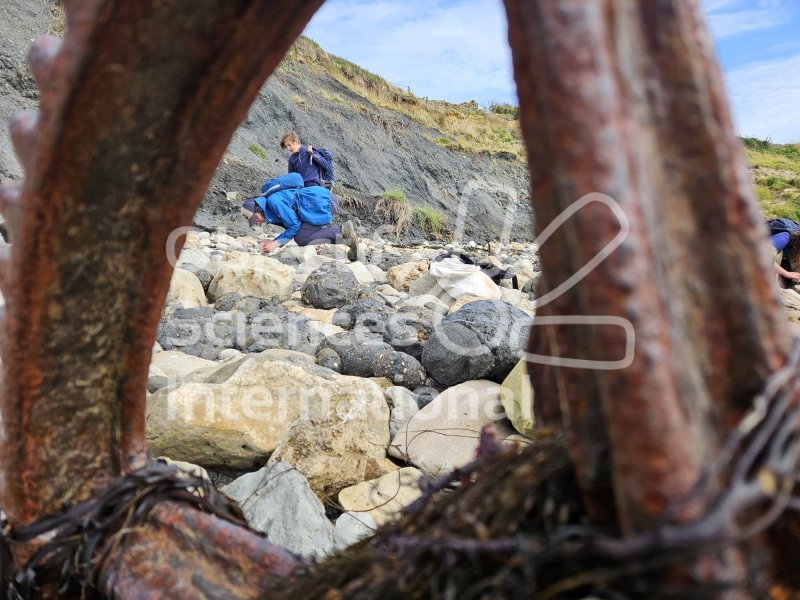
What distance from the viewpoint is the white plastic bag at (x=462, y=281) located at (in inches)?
221

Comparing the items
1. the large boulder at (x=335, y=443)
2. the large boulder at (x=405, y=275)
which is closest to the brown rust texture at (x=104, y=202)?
the large boulder at (x=335, y=443)

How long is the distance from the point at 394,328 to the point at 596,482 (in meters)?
3.85

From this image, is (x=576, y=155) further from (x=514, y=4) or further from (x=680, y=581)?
(x=680, y=581)

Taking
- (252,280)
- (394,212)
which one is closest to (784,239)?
(252,280)

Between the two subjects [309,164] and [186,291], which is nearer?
[186,291]

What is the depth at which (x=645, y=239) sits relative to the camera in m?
0.58

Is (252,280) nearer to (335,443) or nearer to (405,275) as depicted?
(405,275)

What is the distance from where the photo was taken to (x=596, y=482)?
678mm

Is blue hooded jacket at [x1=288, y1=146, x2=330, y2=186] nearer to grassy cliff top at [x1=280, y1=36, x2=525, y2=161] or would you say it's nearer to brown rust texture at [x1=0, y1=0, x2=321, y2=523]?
brown rust texture at [x1=0, y1=0, x2=321, y2=523]

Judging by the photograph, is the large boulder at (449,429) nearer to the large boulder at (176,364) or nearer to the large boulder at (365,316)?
the large boulder at (176,364)

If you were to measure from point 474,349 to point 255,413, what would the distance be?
1372 mm

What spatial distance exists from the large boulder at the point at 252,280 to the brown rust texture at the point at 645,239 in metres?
5.62

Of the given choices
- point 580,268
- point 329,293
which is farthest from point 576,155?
point 329,293

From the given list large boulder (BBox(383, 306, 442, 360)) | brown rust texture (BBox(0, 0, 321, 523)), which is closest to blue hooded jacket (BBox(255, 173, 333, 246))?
large boulder (BBox(383, 306, 442, 360))
